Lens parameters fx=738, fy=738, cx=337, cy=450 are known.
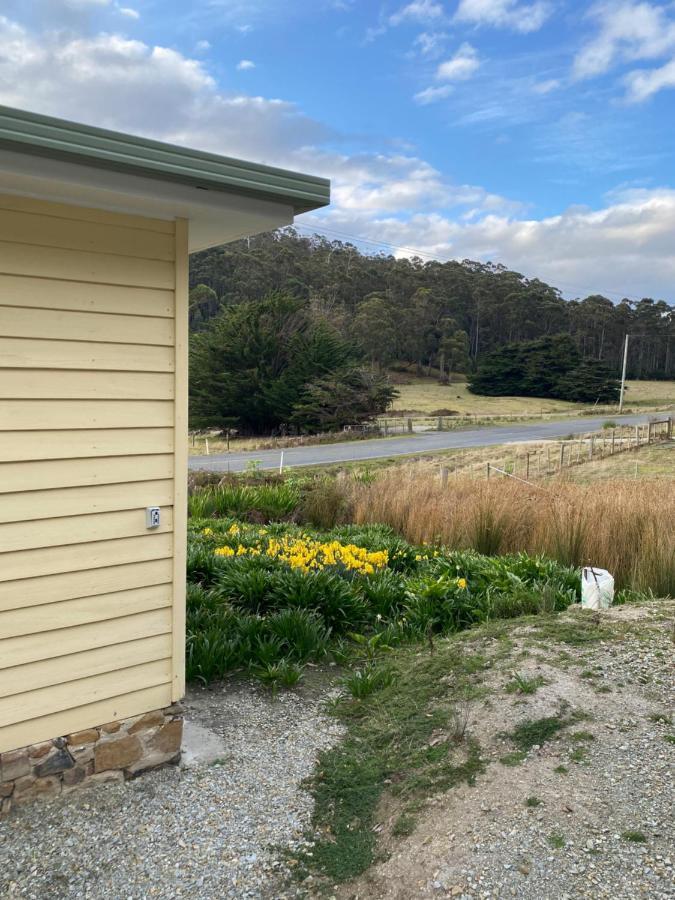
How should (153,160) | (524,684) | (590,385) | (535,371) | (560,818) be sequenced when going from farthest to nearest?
1. (535,371)
2. (590,385)
3. (524,684)
4. (560,818)
5. (153,160)

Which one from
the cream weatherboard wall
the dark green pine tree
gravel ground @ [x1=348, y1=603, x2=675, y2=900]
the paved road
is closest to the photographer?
gravel ground @ [x1=348, y1=603, x2=675, y2=900]

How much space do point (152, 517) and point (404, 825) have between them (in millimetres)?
1704

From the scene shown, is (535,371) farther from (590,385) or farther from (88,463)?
(88,463)

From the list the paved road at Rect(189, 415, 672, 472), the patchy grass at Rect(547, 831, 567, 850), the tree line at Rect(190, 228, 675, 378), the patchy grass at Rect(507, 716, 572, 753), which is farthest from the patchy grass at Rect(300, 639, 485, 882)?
the tree line at Rect(190, 228, 675, 378)

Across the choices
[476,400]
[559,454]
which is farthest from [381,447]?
[476,400]

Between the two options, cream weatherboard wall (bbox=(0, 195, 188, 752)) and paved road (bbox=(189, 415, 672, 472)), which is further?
paved road (bbox=(189, 415, 672, 472))

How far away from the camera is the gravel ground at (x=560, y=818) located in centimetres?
267

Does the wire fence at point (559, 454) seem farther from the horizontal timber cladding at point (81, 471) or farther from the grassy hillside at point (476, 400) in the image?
the grassy hillside at point (476, 400)

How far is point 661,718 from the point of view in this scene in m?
3.69

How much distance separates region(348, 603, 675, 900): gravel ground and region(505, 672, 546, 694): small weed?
6 cm

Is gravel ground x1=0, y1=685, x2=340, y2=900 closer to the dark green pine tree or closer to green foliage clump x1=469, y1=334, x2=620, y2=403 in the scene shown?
the dark green pine tree

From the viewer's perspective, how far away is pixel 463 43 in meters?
10.6

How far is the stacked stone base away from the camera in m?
3.10

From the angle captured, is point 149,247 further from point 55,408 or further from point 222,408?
point 222,408
